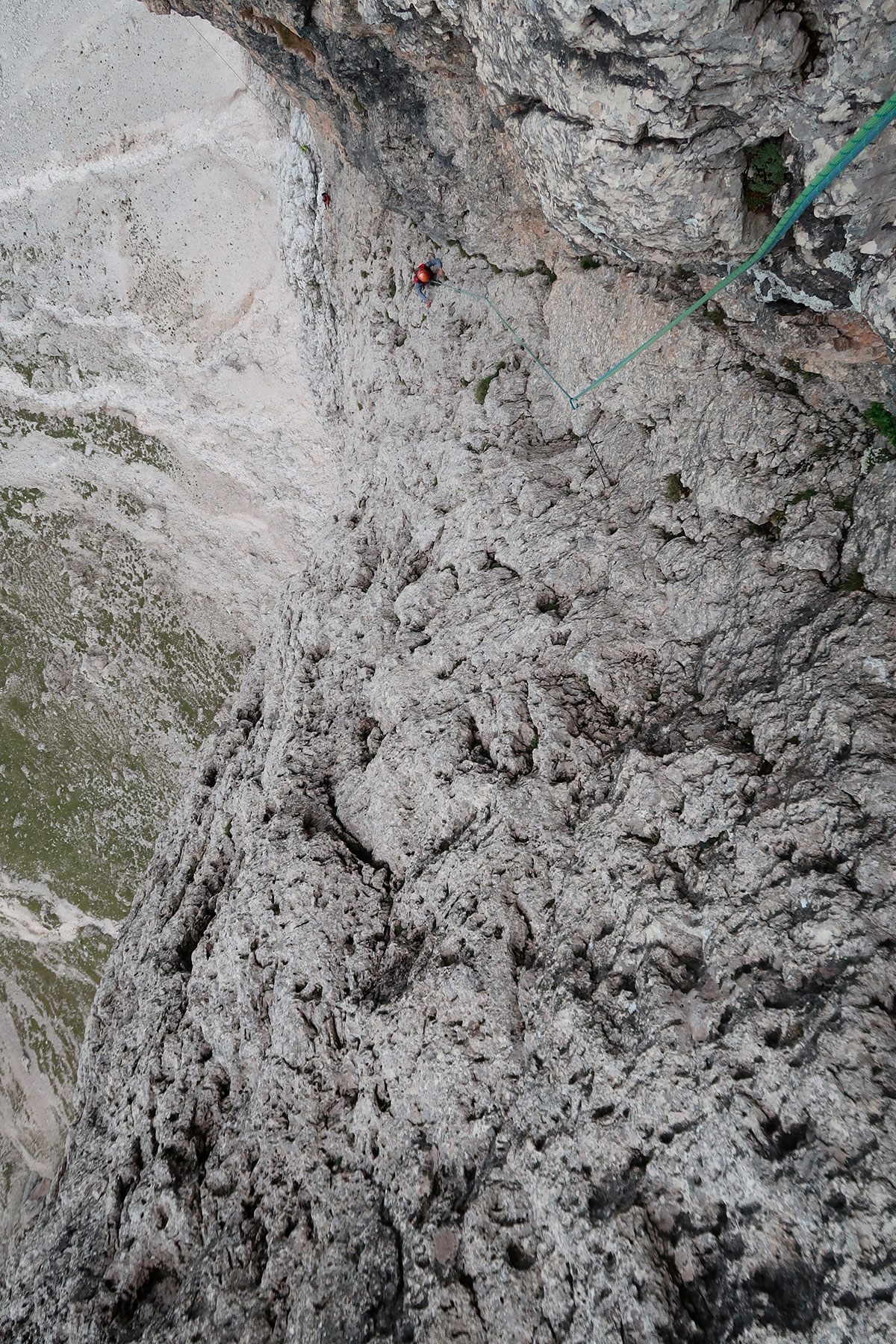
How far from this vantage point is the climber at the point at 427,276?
14.4 meters

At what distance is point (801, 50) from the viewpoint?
5812 millimetres

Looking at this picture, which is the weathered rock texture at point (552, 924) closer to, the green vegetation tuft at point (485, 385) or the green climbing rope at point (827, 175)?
the green vegetation tuft at point (485, 385)

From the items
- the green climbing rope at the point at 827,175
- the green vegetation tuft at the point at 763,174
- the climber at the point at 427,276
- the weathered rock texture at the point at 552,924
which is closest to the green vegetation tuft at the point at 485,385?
the weathered rock texture at the point at 552,924

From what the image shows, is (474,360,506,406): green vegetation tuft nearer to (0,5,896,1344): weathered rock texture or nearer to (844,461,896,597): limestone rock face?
(0,5,896,1344): weathered rock texture

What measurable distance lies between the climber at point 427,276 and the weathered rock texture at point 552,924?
88cm

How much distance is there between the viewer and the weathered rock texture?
19.7 feet

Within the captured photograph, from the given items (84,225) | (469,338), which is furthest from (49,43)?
(469,338)

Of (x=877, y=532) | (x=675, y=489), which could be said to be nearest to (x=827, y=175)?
(x=877, y=532)

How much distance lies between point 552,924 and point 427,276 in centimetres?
1274

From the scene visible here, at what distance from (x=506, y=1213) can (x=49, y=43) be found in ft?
101

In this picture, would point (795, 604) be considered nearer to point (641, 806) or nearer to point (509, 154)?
point (641, 806)

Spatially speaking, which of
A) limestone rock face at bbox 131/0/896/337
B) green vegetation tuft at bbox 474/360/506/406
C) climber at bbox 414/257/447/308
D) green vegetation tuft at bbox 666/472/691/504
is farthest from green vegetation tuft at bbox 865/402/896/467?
climber at bbox 414/257/447/308

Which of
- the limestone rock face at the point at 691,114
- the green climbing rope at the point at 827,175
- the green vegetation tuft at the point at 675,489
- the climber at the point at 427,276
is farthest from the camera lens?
the climber at the point at 427,276

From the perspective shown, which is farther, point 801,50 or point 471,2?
point 471,2
